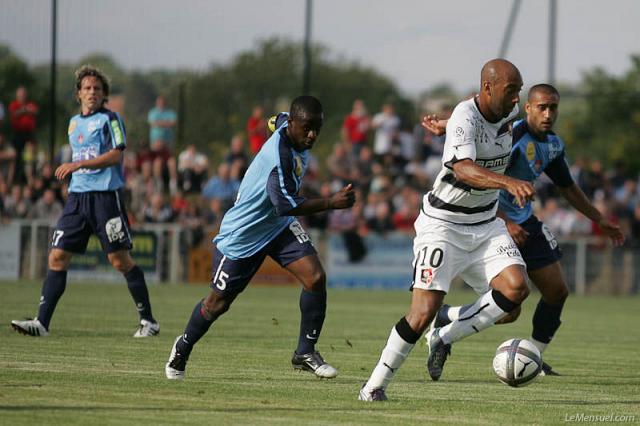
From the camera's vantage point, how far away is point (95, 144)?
12719mm

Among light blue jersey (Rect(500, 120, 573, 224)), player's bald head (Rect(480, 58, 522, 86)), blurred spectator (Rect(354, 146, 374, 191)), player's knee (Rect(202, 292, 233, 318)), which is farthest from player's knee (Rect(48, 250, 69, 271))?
blurred spectator (Rect(354, 146, 374, 191))

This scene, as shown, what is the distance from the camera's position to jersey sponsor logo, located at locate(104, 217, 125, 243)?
498 inches

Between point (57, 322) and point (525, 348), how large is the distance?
7095 mm

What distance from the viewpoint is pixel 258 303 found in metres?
20.3

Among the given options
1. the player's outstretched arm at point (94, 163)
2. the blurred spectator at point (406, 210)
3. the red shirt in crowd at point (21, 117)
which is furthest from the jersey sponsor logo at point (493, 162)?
the red shirt in crowd at point (21, 117)

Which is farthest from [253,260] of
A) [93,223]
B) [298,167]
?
[93,223]

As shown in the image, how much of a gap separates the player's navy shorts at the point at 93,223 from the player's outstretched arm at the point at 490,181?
5396 mm

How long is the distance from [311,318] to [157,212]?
16.3 m

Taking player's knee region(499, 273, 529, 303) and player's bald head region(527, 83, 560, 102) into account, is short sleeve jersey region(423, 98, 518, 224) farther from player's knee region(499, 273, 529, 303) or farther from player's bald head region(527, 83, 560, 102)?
player's bald head region(527, 83, 560, 102)

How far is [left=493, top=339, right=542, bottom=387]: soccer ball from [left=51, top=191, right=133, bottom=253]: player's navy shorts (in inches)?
202

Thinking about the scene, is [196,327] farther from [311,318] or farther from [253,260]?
[311,318]

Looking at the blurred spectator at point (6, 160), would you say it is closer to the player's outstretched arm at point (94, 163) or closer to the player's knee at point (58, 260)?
the player's knee at point (58, 260)

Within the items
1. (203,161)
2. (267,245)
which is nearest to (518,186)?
(267,245)

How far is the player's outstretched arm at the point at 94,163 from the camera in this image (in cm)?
1208
